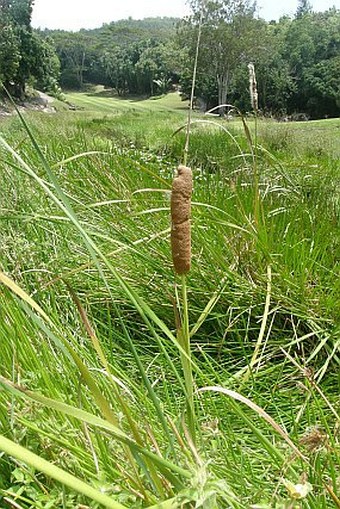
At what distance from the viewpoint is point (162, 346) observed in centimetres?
46

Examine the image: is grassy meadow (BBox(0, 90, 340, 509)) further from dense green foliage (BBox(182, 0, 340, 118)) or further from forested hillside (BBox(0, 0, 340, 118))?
dense green foliage (BBox(182, 0, 340, 118))

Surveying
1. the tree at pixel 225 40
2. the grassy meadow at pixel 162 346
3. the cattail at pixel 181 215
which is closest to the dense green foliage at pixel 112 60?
the tree at pixel 225 40

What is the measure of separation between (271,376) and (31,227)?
29.7 inches

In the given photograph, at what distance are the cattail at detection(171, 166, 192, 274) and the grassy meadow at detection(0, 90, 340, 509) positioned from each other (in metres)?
0.03

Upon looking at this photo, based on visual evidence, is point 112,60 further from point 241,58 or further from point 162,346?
point 162,346

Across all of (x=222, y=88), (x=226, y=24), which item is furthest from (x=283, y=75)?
(x=226, y=24)

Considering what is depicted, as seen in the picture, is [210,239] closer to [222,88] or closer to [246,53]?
[222,88]

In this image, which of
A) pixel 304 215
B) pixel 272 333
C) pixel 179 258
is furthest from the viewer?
pixel 304 215

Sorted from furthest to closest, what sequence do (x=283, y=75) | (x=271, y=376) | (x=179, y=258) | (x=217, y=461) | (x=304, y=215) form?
(x=283, y=75)
(x=304, y=215)
(x=271, y=376)
(x=217, y=461)
(x=179, y=258)

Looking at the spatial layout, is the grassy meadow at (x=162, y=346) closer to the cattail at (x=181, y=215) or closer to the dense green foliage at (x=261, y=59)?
the cattail at (x=181, y=215)

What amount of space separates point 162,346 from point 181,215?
148mm

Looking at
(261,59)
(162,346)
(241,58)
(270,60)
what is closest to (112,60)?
(241,58)

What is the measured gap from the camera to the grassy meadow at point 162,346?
16.3 inches

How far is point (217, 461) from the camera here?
64 cm
